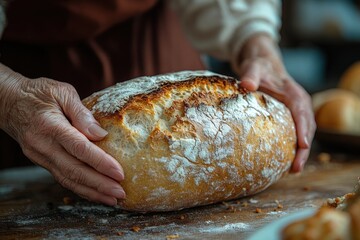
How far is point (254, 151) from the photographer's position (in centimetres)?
129

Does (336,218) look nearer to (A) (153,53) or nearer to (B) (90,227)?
(B) (90,227)

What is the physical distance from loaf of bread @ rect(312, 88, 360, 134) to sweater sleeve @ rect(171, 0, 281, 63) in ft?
1.22

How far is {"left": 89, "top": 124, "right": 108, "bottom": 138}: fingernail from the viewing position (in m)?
1.18

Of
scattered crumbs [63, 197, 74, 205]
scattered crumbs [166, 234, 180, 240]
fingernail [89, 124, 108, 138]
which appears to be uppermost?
fingernail [89, 124, 108, 138]

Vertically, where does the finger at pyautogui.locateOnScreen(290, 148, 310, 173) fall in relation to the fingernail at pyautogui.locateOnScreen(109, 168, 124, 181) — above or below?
below

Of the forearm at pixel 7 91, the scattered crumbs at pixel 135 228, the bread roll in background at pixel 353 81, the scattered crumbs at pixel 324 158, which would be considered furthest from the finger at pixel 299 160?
the bread roll in background at pixel 353 81

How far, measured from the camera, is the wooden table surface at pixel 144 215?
3.68ft

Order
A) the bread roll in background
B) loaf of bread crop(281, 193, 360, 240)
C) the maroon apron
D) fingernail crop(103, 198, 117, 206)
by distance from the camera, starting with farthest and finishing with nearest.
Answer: the bread roll in background
the maroon apron
fingernail crop(103, 198, 117, 206)
loaf of bread crop(281, 193, 360, 240)

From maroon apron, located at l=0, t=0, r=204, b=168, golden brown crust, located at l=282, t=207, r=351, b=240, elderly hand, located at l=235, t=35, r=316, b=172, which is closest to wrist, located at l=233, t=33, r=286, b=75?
elderly hand, located at l=235, t=35, r=316, b=172

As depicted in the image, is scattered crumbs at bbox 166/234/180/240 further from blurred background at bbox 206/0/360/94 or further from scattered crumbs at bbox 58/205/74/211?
blurred background at bbox 206/0/360/94

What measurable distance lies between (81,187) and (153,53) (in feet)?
2.84

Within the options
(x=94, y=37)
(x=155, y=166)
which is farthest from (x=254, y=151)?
(x=94, y=37)

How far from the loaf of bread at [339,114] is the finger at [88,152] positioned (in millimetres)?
1098

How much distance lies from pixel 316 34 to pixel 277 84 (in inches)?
128
